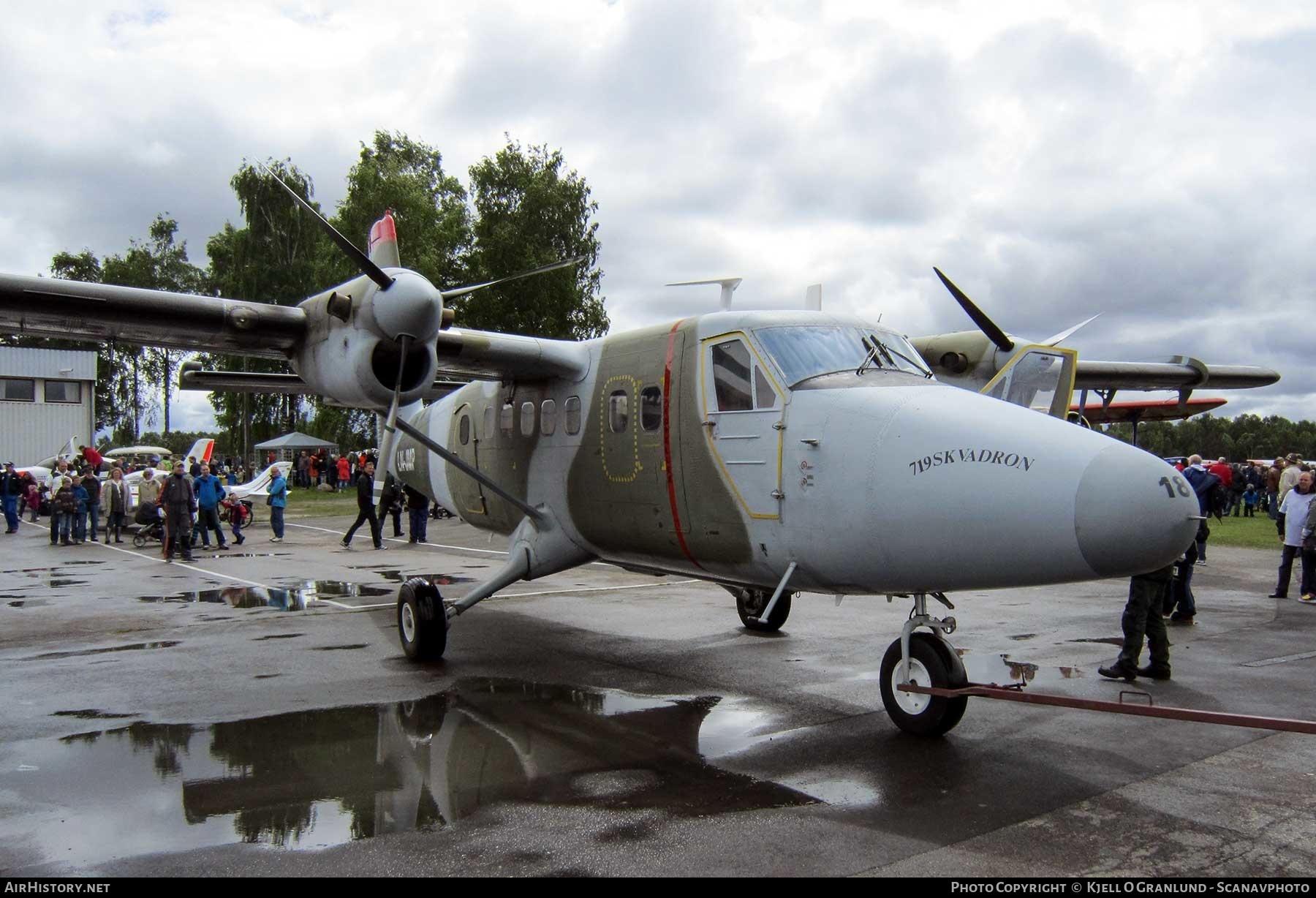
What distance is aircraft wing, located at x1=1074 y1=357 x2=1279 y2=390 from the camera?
517 inches

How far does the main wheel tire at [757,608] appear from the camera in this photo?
1005 centimetres

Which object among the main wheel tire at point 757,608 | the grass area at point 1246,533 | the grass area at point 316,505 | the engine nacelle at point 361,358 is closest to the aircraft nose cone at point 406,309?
the engine nacelle at point 361,358

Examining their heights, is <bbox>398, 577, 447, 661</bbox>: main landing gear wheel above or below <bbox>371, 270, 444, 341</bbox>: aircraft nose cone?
below

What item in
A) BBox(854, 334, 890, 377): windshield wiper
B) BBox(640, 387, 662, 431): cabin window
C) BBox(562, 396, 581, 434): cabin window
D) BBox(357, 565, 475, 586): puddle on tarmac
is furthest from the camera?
BBox(357, 565, 475, 586): puddle on tarmac

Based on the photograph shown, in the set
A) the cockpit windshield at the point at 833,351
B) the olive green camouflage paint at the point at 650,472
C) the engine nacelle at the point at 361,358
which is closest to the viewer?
the cockpit windshield at the point at 833,351

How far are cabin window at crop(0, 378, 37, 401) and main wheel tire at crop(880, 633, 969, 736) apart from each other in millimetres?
55369

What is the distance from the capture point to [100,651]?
9.38 meters

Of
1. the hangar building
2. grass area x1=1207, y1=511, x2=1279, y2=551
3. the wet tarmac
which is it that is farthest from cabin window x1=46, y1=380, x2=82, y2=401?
grass area x1=1207, y1=511, x2=1279, y2=551

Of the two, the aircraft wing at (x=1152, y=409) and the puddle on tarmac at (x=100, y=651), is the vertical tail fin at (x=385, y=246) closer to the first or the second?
the puddle on tarmac at (x=100, y=651)

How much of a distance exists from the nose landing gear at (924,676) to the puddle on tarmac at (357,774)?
1.01 metres

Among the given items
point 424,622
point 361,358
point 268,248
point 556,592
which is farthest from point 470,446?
point 268,248

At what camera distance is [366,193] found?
145 feet

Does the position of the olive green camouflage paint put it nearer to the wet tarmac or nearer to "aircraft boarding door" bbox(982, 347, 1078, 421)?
the wet tarmac

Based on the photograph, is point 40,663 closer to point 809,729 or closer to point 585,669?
point 585,669
